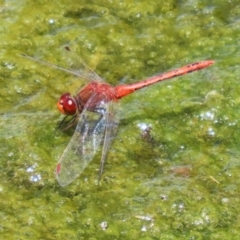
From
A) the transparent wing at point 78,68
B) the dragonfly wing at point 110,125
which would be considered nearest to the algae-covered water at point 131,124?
the dragonfly wing at point 110,125

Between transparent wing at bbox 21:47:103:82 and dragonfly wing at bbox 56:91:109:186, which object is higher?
transparent wing at bbox 21:47:103:82

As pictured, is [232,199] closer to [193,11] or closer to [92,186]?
[92,186]

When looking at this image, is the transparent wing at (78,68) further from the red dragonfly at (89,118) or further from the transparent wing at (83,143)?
the transparent wing at (83,143)

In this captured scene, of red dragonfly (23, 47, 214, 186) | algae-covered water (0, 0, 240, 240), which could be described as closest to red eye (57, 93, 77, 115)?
red dragonfly (23, 47, 214, 186)

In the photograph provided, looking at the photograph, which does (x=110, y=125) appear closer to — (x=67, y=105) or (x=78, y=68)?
(x=67, y=105)

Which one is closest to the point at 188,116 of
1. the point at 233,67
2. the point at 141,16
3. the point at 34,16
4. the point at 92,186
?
the point at 233,67

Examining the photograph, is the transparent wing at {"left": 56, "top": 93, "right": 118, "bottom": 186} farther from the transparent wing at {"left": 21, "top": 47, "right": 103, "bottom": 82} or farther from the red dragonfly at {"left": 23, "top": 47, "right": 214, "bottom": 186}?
the transparent wing at {"left": 21, "top": 47, "right": 103, "bottom": 82}

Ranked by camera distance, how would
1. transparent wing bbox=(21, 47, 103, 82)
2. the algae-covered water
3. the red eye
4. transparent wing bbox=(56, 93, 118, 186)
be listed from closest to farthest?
the algae-covered water → transparent wing bbox=(56, 93, 118, 186) → the red eye → transparent wing bbox=(21, 47, 103, 82)
